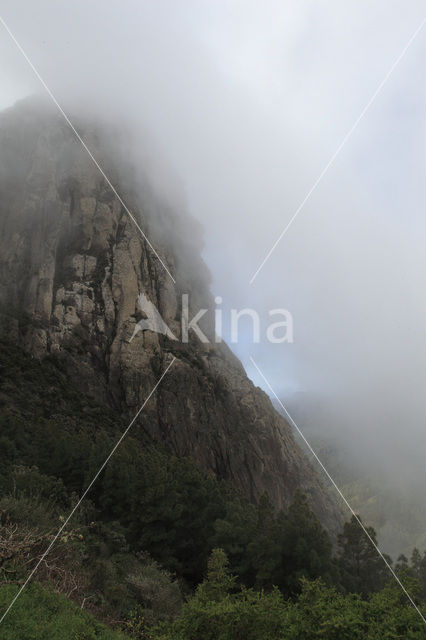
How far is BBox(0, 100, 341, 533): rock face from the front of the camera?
167ft

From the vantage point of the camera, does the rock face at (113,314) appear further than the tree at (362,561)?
Yes

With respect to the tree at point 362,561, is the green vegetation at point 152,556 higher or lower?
lower

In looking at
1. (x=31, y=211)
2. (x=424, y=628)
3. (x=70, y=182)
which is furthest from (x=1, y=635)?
(x=70, y=182)

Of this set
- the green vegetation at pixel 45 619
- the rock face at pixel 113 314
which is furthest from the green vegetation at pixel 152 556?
the rock face at pixel 113 314

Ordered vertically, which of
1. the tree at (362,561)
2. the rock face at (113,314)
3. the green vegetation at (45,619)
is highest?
the rock face at (113,314)

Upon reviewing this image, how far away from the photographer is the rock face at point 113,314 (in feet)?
167

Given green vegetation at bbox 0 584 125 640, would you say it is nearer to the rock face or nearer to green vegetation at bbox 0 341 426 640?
green vegetation at bbox 0 341 426 640

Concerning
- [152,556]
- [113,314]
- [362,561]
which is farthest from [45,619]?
[113,314]

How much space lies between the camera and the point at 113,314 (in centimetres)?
5459

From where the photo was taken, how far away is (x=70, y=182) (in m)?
64.4

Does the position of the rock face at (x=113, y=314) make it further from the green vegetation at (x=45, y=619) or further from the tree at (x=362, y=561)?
the green vegetation at (x=45, y=619)

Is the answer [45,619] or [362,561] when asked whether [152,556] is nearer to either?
[45,619]

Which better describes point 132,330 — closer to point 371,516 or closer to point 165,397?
point 165,397

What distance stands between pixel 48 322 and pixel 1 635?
153 ft
